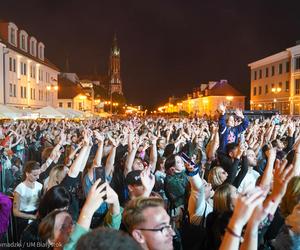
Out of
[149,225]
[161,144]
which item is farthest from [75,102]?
[149,225]

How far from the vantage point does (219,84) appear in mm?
93000

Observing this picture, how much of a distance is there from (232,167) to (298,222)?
102 inches

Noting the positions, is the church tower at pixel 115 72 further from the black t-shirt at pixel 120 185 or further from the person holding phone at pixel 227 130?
the black t-shirt at pixel 120 185

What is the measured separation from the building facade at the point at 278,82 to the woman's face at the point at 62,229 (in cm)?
4739

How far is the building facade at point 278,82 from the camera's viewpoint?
5591 centimetres

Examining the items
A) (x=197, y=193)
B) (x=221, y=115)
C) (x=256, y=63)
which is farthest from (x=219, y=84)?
(x=197, y=193)

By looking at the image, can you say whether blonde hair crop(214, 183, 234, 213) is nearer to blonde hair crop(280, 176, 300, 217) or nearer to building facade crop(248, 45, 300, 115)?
blonde hair crop(280, 176, 300, 217)

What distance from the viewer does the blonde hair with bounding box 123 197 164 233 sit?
10.7 feet

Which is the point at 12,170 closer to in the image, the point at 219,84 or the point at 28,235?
the point at 28,235

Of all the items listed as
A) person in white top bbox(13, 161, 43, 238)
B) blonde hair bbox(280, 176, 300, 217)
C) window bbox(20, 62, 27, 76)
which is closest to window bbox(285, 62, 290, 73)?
window bbox(20, 62, 27, 76)

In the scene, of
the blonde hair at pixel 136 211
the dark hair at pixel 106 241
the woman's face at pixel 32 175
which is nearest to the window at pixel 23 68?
→ the woman's face at pixel 32 175

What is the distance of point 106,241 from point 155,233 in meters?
1.00

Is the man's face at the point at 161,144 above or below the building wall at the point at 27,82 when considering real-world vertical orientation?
below

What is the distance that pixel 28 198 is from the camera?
6.18 metres
